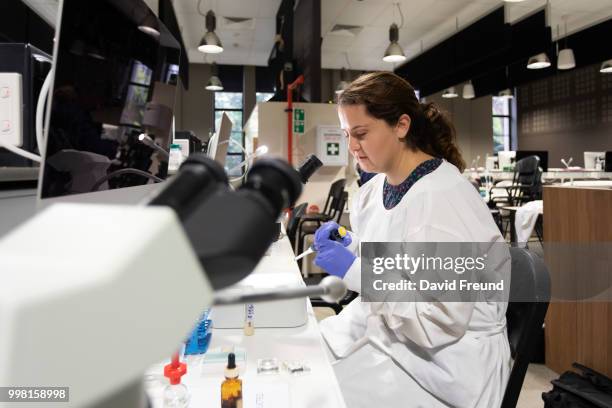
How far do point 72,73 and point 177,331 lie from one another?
570mm

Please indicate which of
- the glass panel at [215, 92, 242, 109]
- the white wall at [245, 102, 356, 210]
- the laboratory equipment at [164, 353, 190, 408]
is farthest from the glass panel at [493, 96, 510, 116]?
the laboratory equipment at [164, 353, 190, 408]

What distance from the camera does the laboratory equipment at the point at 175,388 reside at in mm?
683

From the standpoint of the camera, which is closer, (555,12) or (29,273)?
(29,273)

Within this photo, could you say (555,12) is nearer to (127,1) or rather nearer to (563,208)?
(563,208)

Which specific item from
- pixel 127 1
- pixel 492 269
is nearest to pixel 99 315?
pixel 127 1

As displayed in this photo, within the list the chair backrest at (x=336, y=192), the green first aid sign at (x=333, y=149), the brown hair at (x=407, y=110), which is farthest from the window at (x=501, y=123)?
the brown hair at (x=407, y=110)

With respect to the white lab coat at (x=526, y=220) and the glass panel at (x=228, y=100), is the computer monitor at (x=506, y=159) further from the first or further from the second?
the glass panel at (x=228, y=100)

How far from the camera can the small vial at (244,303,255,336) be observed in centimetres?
101

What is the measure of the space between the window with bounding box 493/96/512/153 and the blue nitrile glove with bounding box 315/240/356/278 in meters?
10.6

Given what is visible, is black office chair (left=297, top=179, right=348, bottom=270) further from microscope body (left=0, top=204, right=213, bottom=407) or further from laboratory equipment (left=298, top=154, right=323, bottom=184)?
microscope body (left=0, top=204, right=213, bottom=407)

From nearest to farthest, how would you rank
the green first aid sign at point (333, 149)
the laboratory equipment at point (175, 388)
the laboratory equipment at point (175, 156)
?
1. the laboratory equipment at point (175, 388)
2. the laboratory equipment at point (175, 156)
3. the green first aid sign at point (333, 149)

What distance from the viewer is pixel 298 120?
4578 mm

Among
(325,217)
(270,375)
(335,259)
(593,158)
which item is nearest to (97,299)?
(270,375)

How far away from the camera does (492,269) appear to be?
109 centimetres
